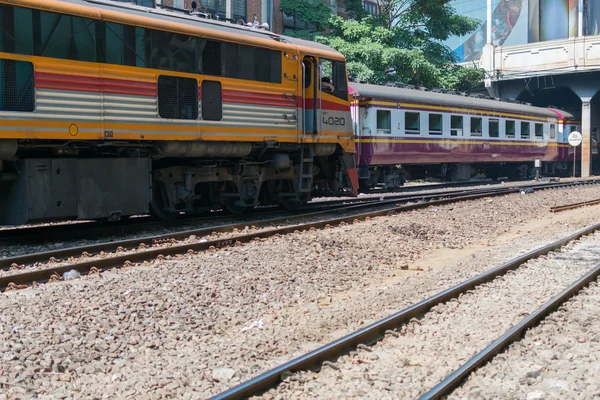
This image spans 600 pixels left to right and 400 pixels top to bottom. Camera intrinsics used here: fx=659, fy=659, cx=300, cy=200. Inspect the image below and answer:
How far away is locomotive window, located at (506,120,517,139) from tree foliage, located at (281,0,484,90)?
439 centimetres

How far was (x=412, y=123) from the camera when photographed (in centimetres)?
2266

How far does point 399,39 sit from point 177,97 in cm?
2217

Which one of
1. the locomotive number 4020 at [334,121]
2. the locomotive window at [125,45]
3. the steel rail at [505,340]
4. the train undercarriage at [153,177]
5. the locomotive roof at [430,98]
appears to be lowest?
the steel rail at [505,340]

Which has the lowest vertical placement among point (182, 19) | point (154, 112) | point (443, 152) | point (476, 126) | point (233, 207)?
point (233, 207)

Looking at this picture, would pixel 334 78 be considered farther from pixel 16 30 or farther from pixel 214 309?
pixel 214 309

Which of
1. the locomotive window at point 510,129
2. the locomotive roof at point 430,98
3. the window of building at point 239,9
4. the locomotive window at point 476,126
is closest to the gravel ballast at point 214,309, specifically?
the locomotive roof at point 430,98

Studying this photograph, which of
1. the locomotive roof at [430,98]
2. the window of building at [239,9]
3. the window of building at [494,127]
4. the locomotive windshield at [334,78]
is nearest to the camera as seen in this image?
the locomotive windshield at [334,78]

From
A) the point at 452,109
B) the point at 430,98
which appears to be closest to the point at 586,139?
the point at 452,109

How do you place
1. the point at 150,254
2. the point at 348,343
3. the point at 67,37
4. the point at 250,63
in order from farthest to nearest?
1. the point at 250,63
2. the point at 67,37
3. the point at 150,254
4. the point at 348,343

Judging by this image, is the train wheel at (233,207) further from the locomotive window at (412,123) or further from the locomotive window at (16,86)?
the locomotive window at (412,123)

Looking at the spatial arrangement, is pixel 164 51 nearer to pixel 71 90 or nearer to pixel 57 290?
pixel 71 90

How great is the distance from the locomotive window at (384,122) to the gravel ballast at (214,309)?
31.2ft

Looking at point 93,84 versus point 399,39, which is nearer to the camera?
point 93,84

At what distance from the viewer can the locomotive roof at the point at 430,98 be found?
2100 cm
